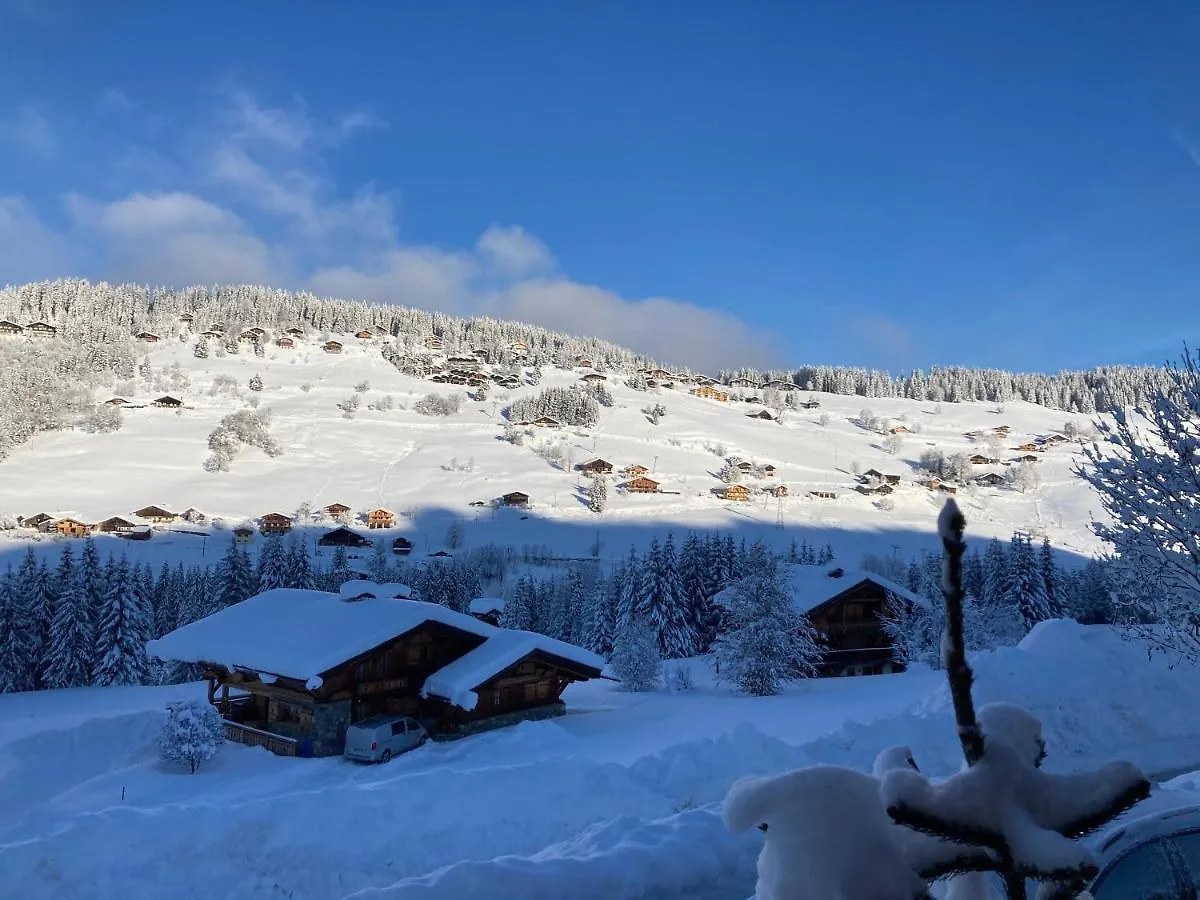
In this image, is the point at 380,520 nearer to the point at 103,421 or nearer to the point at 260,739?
the point at 103,421

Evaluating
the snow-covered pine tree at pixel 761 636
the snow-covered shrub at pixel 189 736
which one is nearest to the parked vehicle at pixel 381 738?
the snow-covered shrub at pixel 189 736

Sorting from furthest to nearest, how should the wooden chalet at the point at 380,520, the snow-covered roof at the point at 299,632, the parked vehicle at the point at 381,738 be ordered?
the wooden chalet at the point at 380,520 < the snow-covered roof at the point at 299,632 < the parked vehicle at the point at 381,738

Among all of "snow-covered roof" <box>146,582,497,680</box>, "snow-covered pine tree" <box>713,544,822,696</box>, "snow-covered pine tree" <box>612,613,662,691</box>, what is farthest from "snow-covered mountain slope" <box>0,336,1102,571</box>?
"snow-covered roof" <box>146,582,497,680</box>

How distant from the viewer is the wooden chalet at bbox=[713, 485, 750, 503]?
87.9 metres

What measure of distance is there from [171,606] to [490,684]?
115 feet

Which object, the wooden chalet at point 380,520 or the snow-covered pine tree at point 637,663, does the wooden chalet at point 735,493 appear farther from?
the snow-covered pine tree at point 637,663

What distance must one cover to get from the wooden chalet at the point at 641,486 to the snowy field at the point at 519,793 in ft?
211

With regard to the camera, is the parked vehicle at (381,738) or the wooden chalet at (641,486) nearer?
the parked vehicle at (381,738)

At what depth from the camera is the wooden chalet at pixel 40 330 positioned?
434 feet

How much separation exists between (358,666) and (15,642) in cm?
2710

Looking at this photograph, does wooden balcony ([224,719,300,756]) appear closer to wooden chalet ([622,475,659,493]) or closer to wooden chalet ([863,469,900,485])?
wooden chalet ([622,475,659,493])

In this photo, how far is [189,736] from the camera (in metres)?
20.3

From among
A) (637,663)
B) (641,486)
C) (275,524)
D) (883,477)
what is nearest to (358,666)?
(637,663)

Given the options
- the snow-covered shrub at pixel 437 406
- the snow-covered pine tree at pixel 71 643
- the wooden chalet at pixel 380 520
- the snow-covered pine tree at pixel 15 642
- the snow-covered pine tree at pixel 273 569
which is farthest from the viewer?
the snow-covered shrub at pixel 437 406
